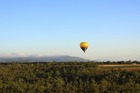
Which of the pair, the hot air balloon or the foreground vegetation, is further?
the hot air balloon

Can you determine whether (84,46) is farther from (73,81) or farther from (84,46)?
(73,81)

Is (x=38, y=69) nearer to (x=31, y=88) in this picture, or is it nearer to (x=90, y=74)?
(x=90, y=74)

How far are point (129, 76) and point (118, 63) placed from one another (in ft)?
125

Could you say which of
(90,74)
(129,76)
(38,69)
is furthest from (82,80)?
(38,69)

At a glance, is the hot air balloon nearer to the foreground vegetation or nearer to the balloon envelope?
the balloon envelope

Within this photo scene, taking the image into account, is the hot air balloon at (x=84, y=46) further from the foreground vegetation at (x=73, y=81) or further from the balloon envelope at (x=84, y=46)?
the foreground vegetation at (x=73, y=81)

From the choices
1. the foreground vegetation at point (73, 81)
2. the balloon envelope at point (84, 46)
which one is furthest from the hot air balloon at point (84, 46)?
the foreground vegetation at point (73, 81)

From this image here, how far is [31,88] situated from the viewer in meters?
79.1

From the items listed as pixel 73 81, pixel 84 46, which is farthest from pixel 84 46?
pixel 73 81

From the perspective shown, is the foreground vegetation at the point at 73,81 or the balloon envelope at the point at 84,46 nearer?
the foreground vegetation at the point at 73,81

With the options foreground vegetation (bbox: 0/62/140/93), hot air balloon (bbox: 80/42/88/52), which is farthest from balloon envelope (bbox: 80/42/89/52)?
foreground vegetation (bbox: 0/62/140/93)

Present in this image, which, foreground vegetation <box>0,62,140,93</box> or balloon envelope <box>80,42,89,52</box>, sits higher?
balloon envelope <box>80,42,89,52</box>

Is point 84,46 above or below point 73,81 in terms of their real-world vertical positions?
above

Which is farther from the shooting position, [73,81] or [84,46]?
[84,46]
